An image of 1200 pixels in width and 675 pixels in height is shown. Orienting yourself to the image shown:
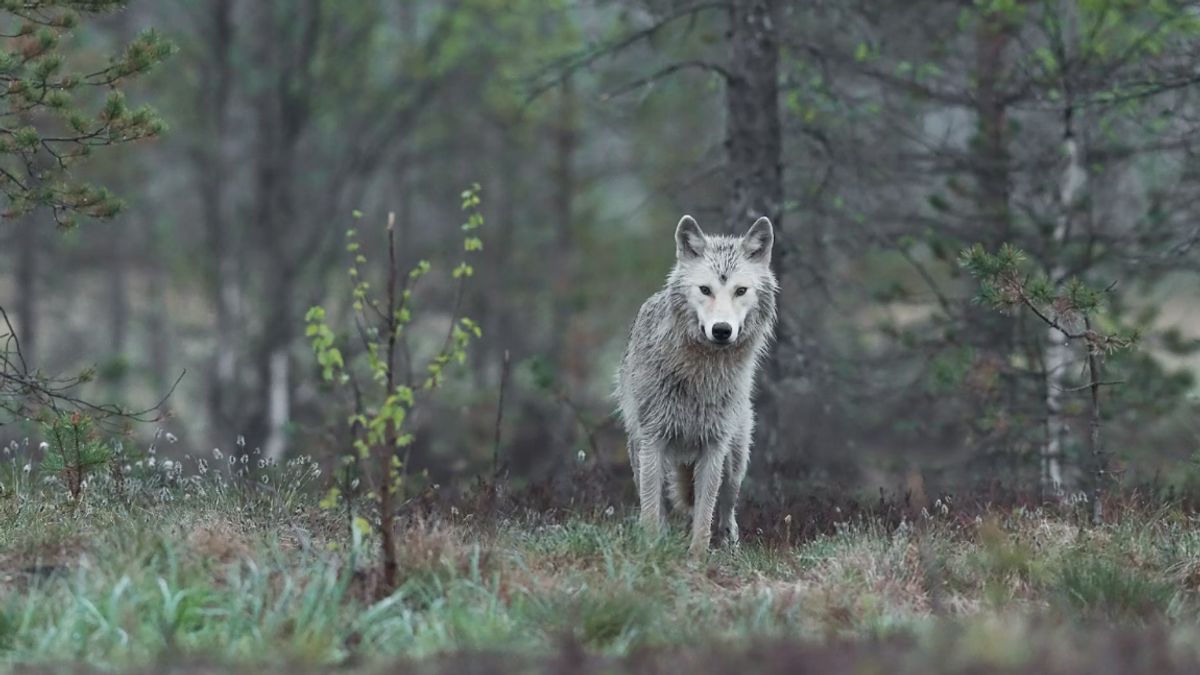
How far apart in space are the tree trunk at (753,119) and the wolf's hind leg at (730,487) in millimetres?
3335

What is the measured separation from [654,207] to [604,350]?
337 centimetres

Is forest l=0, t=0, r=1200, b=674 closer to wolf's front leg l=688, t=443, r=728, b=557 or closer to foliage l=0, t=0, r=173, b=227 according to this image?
foliage l=0, t=0, r=173, b=227

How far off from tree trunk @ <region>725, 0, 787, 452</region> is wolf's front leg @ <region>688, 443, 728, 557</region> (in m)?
3.75

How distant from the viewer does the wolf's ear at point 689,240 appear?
910 cm

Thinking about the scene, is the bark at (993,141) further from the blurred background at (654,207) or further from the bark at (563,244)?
the bark at (563,244)

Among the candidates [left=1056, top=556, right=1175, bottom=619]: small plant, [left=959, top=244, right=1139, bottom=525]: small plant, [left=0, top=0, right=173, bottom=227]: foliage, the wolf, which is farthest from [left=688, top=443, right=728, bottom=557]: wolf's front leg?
[left=0, top=0, right=173, bottom=227]: foliage

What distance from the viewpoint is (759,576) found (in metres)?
7.93

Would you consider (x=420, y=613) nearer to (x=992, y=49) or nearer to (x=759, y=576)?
(x=759, y=576)

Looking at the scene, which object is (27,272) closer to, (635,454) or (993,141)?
(993,141)

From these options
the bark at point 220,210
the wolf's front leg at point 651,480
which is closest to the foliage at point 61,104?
the wolf's front leg at point 651,480

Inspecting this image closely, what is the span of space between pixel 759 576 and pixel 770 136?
5978mm

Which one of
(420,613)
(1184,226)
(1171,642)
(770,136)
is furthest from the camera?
(1184,226)

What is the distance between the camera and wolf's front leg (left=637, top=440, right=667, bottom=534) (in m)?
9.16

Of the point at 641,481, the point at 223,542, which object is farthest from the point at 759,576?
the point at 223,542
